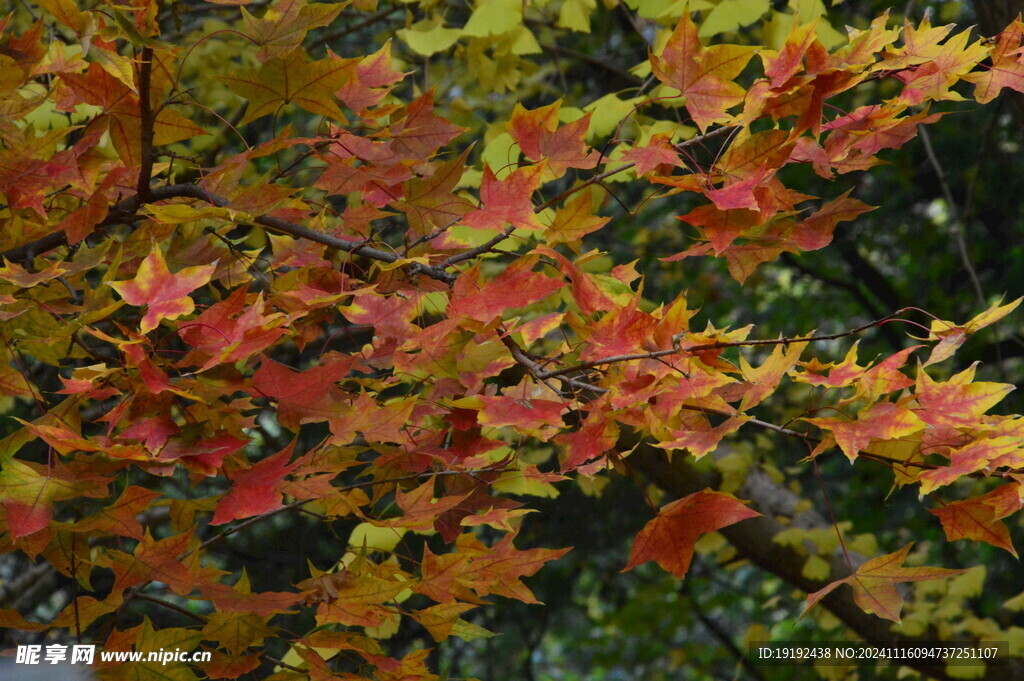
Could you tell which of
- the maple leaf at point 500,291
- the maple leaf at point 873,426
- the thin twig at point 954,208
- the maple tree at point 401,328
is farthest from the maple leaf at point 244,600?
the thin twig at point 954,208

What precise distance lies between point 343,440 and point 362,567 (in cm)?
24

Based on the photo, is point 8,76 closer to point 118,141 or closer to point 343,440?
point 118,141

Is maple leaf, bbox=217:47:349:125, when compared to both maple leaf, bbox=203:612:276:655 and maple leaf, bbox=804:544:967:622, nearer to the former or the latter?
maple leaf, bbox=203:612:276:655

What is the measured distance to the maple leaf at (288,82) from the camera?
3.36ft

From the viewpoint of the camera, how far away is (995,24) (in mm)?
1775

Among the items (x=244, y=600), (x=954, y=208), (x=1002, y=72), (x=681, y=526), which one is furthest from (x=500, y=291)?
(x=954, y=208)

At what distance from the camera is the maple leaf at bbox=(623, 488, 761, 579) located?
105 cm

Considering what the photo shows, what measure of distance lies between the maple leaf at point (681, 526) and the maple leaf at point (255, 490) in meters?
0.38

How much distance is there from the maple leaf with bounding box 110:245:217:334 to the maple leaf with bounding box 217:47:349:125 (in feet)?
0.57

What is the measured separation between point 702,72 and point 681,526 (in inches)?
20.6

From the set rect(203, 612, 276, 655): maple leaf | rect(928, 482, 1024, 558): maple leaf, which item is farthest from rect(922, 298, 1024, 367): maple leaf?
rect(203, 612, 276, 655): maple leaf

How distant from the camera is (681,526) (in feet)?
3.56

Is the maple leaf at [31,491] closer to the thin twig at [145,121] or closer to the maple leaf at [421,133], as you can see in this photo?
the thin twig at [145,121]

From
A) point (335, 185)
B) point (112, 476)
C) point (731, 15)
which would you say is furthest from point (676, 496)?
point (112, 476)
